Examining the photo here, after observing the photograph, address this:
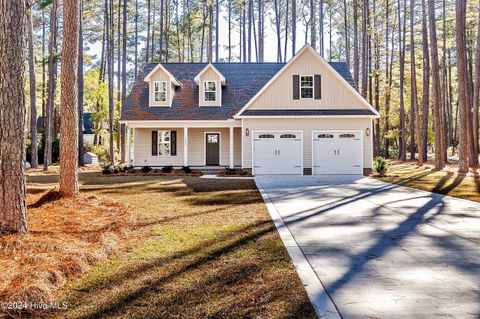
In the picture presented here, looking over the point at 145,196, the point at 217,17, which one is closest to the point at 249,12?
the point at 217,17

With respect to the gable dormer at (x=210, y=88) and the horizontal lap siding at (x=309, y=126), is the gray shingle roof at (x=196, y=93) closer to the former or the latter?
the gable dormer at (x=210, y=88)

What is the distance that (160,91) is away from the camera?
20.9 metres

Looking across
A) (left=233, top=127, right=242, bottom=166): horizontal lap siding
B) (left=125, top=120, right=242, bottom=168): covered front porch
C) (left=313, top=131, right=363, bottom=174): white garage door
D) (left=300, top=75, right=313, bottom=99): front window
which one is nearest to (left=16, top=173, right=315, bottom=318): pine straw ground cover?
(left=313, top=131, right=363, bottom=174): white garage door

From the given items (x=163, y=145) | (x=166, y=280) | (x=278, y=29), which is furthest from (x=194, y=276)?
(x=278, y=29)

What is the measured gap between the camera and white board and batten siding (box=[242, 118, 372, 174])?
59.0 ft

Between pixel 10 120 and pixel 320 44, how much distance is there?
3527 cm

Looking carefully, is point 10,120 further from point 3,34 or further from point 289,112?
point 289,112

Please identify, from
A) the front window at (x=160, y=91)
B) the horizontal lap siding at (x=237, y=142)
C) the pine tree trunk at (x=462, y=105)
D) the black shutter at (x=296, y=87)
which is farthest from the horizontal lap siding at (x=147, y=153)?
the pine tree trunk at (x=462, y=105)

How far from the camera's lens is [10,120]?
4.92 metres

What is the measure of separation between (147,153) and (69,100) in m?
12.4

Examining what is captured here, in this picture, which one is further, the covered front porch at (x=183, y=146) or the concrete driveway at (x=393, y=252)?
the covered front porch at (x=183, y=146)

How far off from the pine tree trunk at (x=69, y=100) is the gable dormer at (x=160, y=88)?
11865 millimetres

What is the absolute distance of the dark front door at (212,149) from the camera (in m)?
21.1

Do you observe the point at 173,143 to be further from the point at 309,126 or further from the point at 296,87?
the point at 309,126
